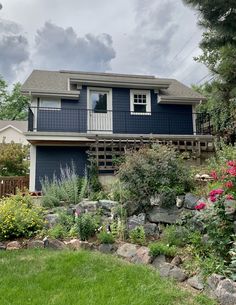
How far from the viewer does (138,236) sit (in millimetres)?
5879

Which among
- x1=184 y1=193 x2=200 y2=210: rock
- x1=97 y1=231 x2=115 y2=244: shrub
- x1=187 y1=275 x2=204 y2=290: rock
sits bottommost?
x1=187 y1=275 x2=204 y2=290: rock

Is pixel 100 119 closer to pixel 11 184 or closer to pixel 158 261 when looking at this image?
pixel 11 184

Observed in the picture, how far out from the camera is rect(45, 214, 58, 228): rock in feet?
22.9

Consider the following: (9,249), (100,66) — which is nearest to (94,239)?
(9,249)

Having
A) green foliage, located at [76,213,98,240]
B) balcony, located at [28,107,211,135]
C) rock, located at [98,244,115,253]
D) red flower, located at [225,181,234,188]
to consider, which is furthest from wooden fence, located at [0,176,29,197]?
red flower, located at [225,181,234,188]

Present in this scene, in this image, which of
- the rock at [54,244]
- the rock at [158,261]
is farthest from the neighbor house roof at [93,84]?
the rock at [158,261]

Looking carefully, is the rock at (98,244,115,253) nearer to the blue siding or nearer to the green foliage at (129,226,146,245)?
the green foliage at (129,226,146,245)

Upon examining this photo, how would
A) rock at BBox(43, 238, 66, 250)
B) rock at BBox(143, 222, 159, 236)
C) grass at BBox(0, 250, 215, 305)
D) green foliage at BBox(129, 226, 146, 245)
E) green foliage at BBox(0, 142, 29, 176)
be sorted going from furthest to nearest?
1. green foliage at BBox(0, 142, 29, 176)
2. rock at BBox(143, 222, 159, 236)
3. rock at BBox(43, 238, 66, 250)
4. green foliage at BBox(129, 226, 146, 245)
5. grass at BBox(0, 250, 215, 305)

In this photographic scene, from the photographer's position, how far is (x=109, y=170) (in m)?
12.1

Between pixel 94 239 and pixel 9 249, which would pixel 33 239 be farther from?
pixel 94 239

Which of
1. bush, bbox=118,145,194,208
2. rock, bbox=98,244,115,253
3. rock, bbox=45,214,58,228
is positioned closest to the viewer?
rock, bbox=98,244,115,253

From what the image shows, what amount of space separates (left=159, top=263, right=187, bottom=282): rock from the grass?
17 cm

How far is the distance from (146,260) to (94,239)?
1.52m

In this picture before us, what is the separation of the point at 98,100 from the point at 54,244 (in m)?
9.66
